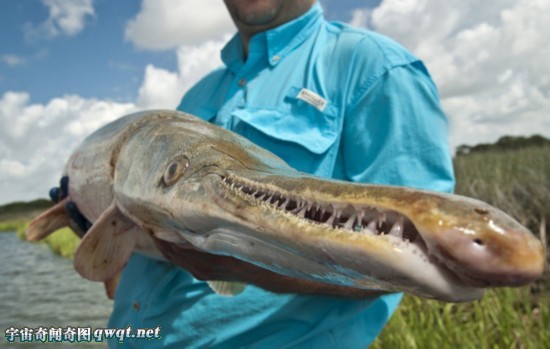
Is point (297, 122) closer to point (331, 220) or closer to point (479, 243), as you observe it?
point (331, 220)

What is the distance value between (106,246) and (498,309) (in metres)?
3.91

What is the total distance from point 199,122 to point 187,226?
0.73 m

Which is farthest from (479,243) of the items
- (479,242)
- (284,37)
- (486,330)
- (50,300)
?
(50,300)

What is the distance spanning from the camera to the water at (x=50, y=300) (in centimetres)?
1190

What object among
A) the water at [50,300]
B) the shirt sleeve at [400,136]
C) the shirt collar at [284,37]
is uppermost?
the shirt collar at [284,37]

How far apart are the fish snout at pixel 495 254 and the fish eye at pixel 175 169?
3.60 feet

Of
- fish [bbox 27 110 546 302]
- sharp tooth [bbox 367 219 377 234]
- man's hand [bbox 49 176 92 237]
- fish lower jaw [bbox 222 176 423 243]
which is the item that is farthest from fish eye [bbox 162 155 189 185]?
man's hand [bbox 49 176 92 237]

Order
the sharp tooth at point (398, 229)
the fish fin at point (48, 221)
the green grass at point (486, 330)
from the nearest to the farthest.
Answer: the sharp tooth at point (398, 229), the fish fin at point (48, 221), the green grass at point (486, 330)

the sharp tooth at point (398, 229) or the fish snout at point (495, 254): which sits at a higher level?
the sharp tooth at point (398, 229)


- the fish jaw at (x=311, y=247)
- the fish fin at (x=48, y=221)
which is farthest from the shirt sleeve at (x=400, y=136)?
the fish fin at (x=48, y=221)

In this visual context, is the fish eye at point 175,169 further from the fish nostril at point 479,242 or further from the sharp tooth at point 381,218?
the fish nostril at point 479,242

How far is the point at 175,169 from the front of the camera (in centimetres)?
184

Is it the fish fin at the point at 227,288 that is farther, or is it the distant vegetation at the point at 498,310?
the distant vegetation at the point at 498,310

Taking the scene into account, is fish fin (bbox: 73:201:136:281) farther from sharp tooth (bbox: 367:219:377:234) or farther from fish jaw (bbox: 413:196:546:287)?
fish jaw (bbox: 413:196:546:287)
